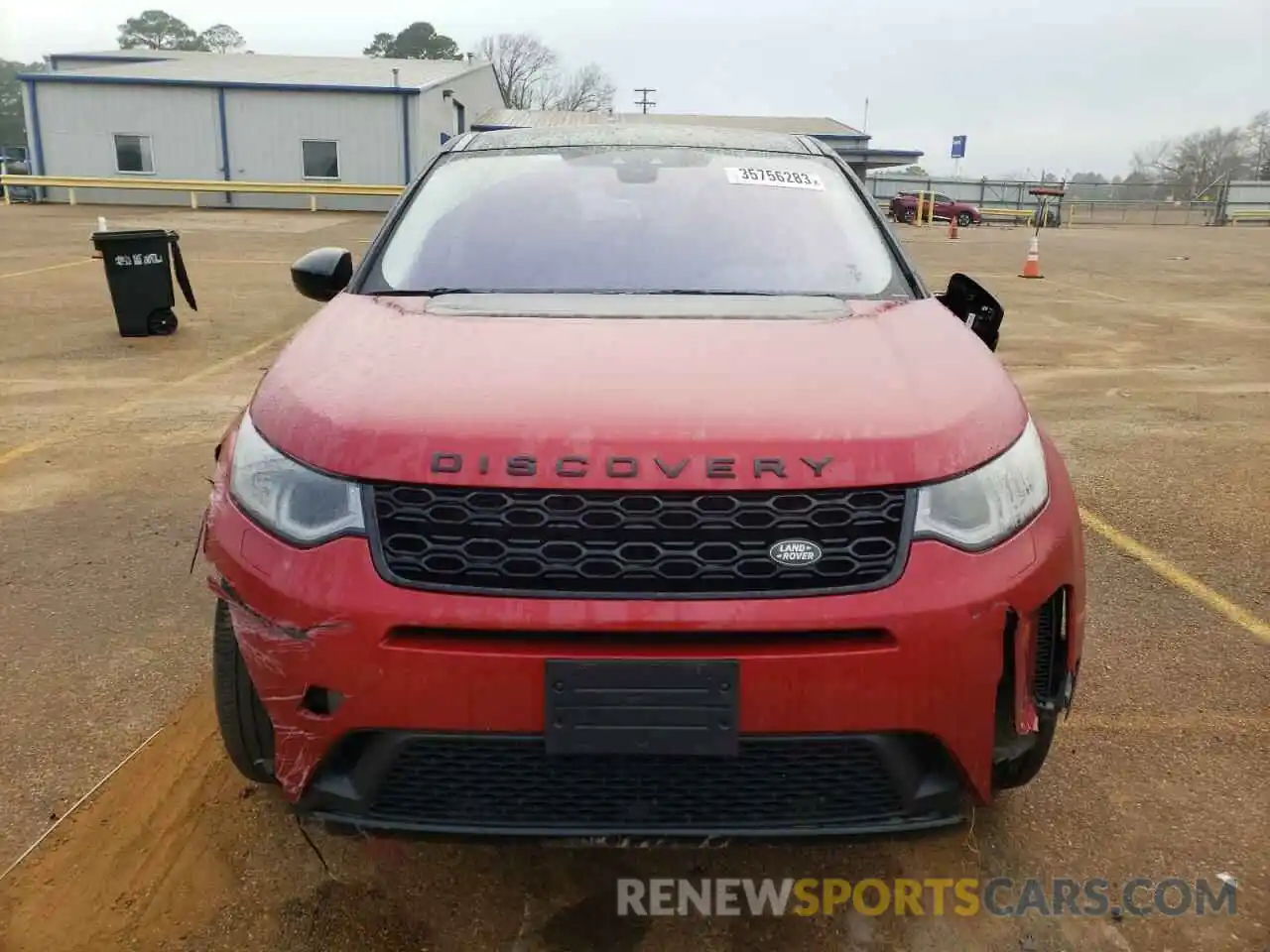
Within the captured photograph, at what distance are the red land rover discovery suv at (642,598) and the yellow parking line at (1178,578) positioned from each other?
6.66 ft

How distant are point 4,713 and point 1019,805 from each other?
2.81m

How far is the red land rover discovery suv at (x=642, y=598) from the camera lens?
1.74 metres

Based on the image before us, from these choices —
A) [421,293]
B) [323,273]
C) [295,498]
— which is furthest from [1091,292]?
[295,498]

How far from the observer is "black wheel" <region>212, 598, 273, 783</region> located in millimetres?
2035

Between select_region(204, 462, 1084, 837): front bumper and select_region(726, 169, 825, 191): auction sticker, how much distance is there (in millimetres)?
1741

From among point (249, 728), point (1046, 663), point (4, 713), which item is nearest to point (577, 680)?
point (249, 728)

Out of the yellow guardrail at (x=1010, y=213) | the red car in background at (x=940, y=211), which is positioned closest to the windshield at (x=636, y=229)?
the red car in background at (x=940, y=211)

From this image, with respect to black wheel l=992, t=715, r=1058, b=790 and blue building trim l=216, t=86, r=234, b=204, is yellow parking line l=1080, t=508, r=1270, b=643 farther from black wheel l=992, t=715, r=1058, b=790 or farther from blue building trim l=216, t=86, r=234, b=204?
blue building trim l=216, t=86, r=234, b=204

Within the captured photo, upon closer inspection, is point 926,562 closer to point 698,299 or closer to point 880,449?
point 880,449

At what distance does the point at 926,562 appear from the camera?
5.84ft

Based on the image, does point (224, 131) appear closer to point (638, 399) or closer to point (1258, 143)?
point (638, 399)

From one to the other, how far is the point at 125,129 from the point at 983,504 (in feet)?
115

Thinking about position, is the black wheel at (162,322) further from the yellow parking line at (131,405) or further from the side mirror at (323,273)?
the side mirror at (323,273)

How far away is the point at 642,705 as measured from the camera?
173cm
